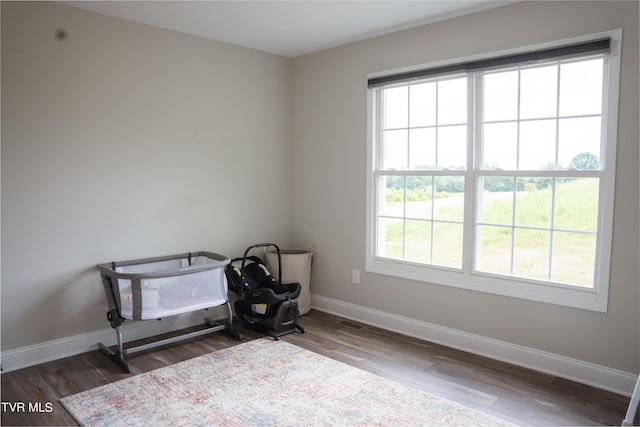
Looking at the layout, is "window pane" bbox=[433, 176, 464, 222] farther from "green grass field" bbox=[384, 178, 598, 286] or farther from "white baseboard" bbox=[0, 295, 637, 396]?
"white baseboard" bbox=[0, 295, 637, 396]

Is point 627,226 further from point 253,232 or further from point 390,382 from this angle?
point 253,232

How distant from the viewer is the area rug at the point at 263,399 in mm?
2475

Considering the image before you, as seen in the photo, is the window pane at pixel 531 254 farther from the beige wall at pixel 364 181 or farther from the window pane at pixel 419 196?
the window pane at pixel 419 196

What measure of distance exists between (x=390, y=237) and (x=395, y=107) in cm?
113

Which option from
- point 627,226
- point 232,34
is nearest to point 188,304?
point 232,34

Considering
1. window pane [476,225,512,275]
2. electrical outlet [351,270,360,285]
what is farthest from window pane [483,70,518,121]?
electrical outlet [351,270,360,285]

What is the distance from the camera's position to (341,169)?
4289 mm

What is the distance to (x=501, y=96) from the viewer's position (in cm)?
328

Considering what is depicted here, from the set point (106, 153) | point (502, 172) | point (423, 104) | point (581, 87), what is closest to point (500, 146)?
point (502, 172)

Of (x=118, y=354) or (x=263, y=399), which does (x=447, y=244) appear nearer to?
(x=263, y=399)

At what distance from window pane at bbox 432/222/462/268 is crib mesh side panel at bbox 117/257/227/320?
67.9 inches

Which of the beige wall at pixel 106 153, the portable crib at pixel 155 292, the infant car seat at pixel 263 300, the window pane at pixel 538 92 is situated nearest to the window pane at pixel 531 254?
the window pane at pixel 538 92

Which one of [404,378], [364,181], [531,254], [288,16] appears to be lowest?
[404,378]

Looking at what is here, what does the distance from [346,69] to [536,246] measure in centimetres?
224
